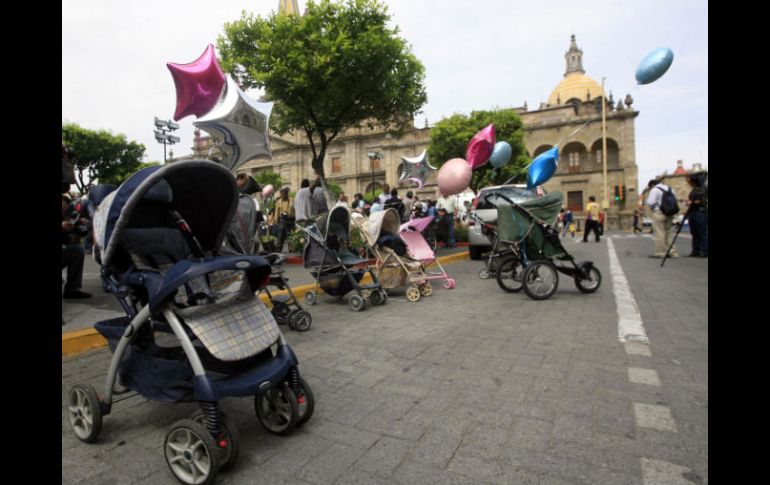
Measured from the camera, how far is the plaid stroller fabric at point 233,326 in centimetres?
214

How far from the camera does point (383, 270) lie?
655 centimetres

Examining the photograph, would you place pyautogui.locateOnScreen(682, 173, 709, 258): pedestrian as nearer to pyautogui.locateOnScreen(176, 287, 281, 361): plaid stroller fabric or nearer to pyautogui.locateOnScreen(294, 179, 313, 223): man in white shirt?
pyautogui.locateOnScreen(294, 179, 313, 223): man in white shirt

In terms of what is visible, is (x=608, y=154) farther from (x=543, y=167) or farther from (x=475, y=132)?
(x=543, y=167)

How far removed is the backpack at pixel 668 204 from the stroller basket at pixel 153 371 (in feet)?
38.2

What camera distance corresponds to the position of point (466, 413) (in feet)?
8.52

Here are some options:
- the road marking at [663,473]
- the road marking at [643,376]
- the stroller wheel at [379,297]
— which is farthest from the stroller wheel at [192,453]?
the stroller wheel at [379,297]

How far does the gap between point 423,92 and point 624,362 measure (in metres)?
16.2

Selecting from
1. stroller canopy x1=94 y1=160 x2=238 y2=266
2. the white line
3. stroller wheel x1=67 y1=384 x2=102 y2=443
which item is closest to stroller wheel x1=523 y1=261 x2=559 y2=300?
the white line

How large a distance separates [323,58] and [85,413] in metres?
14.1

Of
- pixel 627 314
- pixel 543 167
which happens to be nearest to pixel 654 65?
pixel 543 167

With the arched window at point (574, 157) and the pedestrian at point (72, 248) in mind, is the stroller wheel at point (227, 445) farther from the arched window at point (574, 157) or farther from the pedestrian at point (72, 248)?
the arched window at point (574, 157)
